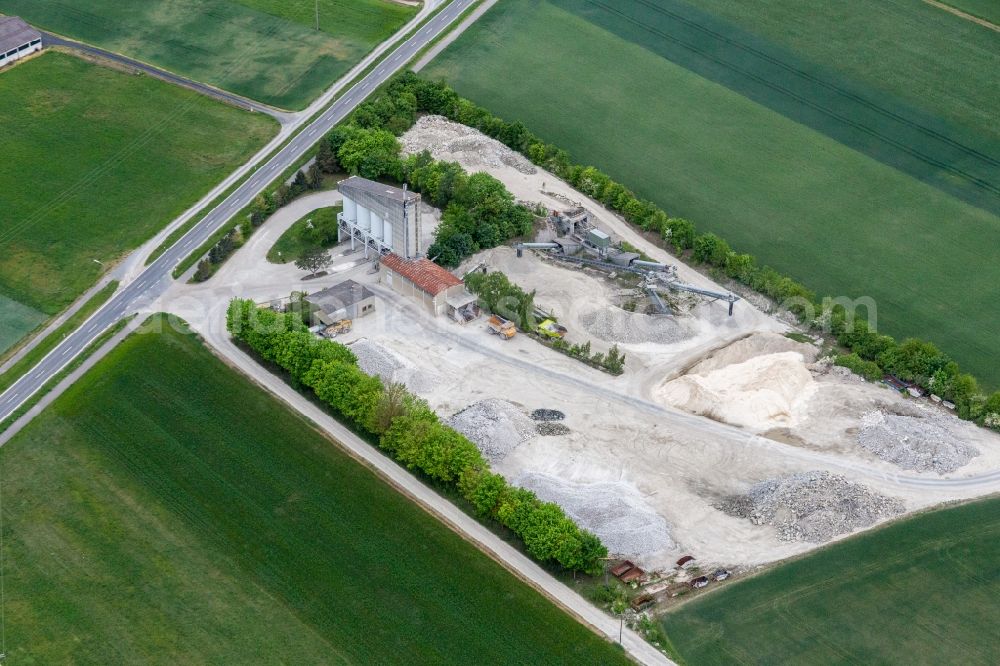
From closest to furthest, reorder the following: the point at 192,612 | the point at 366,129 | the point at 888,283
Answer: the point at 192,612 < the point at 888,283 < the point at 366,129

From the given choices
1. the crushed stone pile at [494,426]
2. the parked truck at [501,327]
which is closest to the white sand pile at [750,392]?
the crushed stone pile at [494,426]

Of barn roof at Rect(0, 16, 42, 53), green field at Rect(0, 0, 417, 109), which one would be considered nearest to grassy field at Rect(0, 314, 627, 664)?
green field at Rect(0, 0, 417, 109)

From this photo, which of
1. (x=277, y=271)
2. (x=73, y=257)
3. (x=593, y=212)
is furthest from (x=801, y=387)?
(x=73, y=257)

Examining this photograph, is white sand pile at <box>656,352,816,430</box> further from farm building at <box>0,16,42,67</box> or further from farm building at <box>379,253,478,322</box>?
farm building at <box>0,16,42,67</box>

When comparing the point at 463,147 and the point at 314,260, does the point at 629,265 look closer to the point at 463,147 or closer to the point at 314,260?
the point at 463,147

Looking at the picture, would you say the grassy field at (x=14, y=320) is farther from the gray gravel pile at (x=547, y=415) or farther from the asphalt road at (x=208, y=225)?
the gray gravel pile at (x=547, y=415)

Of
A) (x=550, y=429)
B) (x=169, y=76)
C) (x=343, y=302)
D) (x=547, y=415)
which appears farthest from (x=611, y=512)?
(x=169, y=76)

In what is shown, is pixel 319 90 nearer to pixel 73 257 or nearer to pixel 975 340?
pixel 73 257
